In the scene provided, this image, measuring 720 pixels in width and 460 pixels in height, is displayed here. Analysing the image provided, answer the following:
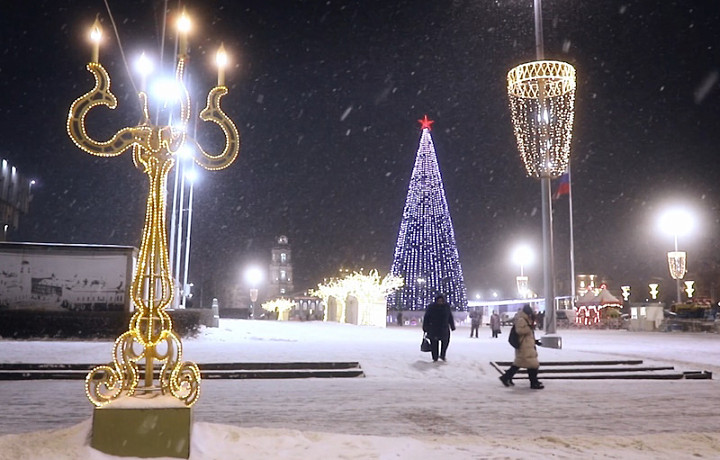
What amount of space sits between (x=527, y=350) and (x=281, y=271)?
107271mm

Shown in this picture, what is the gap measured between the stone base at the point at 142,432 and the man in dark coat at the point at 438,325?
1017 centimetres

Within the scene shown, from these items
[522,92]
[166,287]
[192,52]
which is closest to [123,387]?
[166,287]

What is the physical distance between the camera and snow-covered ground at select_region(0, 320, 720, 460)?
22.0 feet

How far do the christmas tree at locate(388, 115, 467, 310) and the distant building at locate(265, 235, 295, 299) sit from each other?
68738 mm

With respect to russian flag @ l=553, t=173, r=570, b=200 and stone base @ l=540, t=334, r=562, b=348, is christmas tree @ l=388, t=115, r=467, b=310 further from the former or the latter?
stone base @ l=540, t=334, r=562, b=348

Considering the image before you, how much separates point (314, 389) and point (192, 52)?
21626 mm

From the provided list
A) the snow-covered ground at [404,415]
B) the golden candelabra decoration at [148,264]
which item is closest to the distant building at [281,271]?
the snow-covered ground at [404,415]

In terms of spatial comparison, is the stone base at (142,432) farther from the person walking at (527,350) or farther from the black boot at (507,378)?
the black boot at (507,378)

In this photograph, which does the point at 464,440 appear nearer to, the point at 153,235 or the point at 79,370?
the point at 153,235

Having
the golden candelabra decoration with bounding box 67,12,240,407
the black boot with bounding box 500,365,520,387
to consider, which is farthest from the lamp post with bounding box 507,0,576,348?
the golden candelabra decoration with bounding box 67,12,240,407

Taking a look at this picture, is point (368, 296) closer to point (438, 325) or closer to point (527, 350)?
point (438, 325)

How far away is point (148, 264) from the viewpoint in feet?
21.7

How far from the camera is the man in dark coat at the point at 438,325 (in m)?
15.6

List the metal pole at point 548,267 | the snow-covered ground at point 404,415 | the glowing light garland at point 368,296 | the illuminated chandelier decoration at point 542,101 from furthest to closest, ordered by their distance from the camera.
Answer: the glowing light garland at point 368,296 → the metal pole at point 548,267 → the illuminated chandelier decoration at point 542,101 → the snow-covered ground at point 404,415
